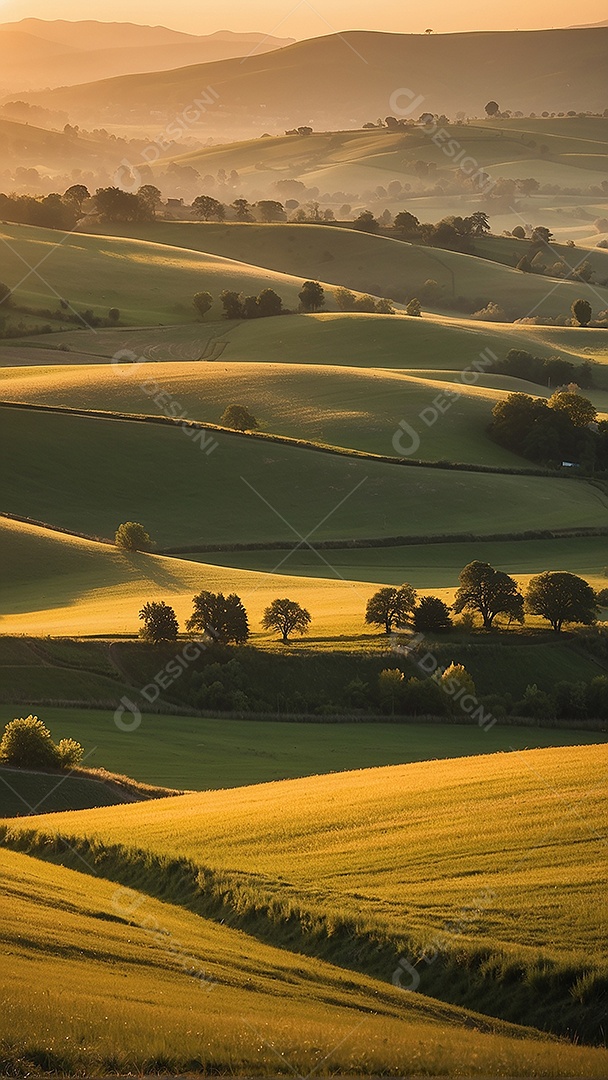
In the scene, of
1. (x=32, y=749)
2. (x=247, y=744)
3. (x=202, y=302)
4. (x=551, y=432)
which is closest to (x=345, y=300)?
(x=202, y=302)

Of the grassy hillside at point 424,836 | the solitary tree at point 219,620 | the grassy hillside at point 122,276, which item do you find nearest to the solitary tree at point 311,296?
the grassy hillside at point 122,276

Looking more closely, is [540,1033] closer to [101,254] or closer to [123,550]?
[123,550]

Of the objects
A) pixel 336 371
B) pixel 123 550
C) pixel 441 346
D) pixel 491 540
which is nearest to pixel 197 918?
pixel 123 550

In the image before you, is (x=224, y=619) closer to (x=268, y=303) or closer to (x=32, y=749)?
(x=32, y=749)

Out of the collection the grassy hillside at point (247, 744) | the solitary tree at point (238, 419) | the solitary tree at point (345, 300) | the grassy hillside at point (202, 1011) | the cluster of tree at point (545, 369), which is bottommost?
the grassy hillside at point (202, 1011)

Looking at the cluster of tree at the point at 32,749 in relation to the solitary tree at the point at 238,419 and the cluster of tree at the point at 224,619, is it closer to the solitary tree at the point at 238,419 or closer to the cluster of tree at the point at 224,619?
the cluster of tree at the point at 224,619

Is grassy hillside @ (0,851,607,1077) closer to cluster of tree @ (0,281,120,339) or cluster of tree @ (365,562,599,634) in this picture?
cluster of tree @ (365,562,599,634)

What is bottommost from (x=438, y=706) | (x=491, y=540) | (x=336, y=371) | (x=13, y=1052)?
(x=13, y=1052)
